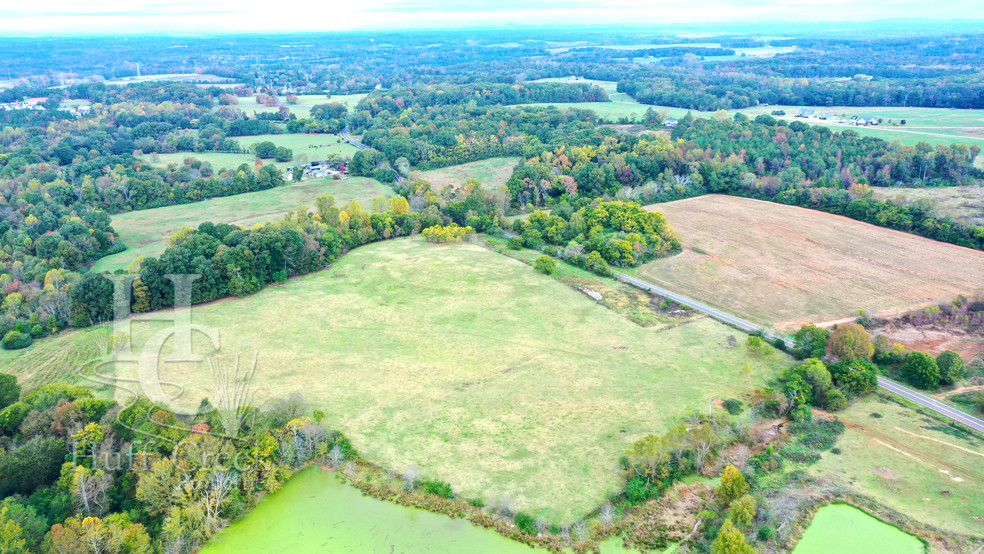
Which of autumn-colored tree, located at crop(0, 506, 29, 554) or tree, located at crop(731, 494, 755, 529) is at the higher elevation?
autumn-colored tree, located at crop(0, 506, 29, 554)

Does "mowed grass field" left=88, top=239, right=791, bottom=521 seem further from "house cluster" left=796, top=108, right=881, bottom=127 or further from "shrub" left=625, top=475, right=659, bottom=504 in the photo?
"house cluster" left=796, top=108, right=881, bottom=127

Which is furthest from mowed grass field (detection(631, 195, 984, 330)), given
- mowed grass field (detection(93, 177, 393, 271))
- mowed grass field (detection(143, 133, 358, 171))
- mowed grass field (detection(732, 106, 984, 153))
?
mowed grass field (detection(143, 133, 358, 171))

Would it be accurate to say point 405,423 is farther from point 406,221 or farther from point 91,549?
point 406,221

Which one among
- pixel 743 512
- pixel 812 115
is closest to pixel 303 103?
pixel 812 115

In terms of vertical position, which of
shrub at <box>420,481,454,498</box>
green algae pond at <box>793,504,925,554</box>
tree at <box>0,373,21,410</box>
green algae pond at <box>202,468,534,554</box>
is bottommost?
green algae pond at <box>202,468,534,554</box>

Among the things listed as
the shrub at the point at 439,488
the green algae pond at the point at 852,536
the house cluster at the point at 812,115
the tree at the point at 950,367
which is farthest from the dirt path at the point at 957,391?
the house cluster at the point at 812,115

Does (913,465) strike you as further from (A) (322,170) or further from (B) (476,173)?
(A) (322,170)

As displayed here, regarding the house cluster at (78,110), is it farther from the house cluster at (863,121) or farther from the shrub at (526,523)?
the house cluster at (863,121)
